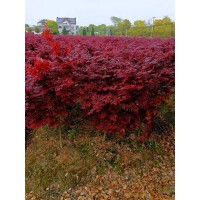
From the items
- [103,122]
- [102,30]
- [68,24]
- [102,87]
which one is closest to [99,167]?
[103,122]

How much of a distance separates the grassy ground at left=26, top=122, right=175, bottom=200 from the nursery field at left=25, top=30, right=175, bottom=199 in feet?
0.03

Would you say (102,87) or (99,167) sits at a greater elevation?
(102,87)

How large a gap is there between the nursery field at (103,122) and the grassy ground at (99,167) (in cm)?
1

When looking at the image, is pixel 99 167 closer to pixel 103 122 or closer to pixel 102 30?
pixel 103 122

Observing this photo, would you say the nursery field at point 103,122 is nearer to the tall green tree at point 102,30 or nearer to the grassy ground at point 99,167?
the grassy ground at point 99,167

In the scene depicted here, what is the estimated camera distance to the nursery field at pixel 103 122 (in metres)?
2.68

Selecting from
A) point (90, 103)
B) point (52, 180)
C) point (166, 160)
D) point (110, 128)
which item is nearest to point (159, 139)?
point (166, 160)

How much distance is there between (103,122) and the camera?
2.93 metres

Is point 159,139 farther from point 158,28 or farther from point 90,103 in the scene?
point 158,28

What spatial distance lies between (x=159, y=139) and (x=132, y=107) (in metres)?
0.92

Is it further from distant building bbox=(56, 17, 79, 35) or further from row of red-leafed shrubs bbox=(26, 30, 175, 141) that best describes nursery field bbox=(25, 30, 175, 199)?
distant building bbox=(56, 17, 79, 35)

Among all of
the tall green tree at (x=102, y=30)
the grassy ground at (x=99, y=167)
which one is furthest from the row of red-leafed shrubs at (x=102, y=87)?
the tall green tree at (x=102, y=30)

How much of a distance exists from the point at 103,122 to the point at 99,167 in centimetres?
57

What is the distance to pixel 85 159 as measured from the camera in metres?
3.11
